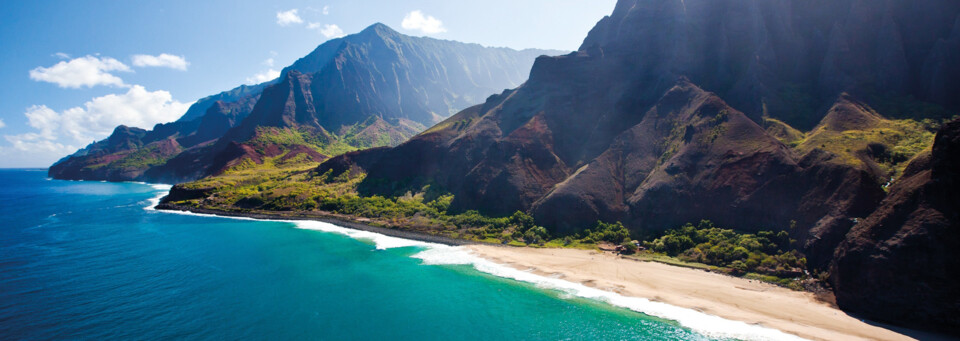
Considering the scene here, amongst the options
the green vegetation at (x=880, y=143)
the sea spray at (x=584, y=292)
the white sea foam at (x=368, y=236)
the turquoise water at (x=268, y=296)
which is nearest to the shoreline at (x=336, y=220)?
the white sea foam at (x=368, y=236)

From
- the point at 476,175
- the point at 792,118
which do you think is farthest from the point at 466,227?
the point at 792,118

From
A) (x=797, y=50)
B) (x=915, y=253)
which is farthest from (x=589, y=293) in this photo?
(x=797, y=50)

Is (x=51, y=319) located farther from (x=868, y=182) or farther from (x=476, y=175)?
(x=868, y=182)

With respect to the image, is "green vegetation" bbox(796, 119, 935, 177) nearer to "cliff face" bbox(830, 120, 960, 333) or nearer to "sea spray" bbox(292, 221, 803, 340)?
"cliff face" bbox(830, 120, 960, 333)

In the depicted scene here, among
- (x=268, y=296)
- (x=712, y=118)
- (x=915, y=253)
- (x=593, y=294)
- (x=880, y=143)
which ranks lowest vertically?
(x=268, y=296)

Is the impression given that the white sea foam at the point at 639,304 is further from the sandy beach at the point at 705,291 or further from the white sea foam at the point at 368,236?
the white sea foam at the point at 368,236

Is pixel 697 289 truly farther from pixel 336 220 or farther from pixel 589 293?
pixel 336 220
